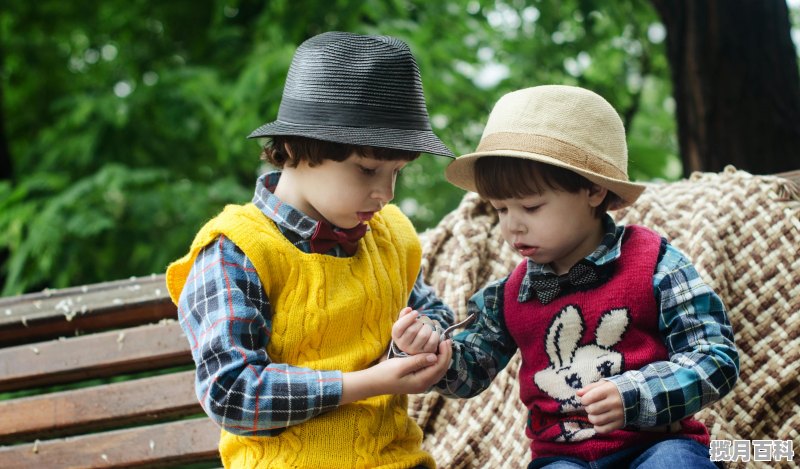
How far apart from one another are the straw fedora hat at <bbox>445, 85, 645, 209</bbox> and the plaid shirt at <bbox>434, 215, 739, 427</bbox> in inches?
6.3

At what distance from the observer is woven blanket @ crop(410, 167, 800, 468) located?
7.93 feet

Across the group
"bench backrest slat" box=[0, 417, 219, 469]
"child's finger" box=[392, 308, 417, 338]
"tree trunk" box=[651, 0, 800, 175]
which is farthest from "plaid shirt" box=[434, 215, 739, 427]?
"tree trunk" box=[651, 0, 800, 175]

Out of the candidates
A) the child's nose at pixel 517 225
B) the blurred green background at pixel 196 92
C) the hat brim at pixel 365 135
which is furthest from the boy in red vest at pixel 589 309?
the blurred green background at pixel 196 92

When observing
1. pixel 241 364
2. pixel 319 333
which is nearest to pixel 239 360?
pixel 241 364

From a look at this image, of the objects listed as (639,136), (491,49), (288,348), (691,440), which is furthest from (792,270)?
(639,136)

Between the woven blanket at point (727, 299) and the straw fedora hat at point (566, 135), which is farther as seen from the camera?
the woven blanket at point (727, 299)

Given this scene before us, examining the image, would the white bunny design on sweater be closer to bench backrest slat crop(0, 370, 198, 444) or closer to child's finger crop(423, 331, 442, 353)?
child's finger crop(423, 331, 442, 353)

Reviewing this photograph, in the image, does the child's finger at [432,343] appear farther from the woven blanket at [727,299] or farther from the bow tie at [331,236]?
the woven blanket at [727,299]

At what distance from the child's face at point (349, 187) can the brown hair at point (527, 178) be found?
0.21 m

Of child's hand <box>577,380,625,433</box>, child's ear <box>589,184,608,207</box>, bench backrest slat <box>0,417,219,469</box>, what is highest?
child's ear <box>589,184,608,207</box>

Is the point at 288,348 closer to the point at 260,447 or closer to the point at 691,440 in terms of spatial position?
the point at 260,447

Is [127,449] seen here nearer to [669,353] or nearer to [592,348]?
[592,348]

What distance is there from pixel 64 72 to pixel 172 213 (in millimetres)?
1664

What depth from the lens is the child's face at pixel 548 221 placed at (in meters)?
1.98
